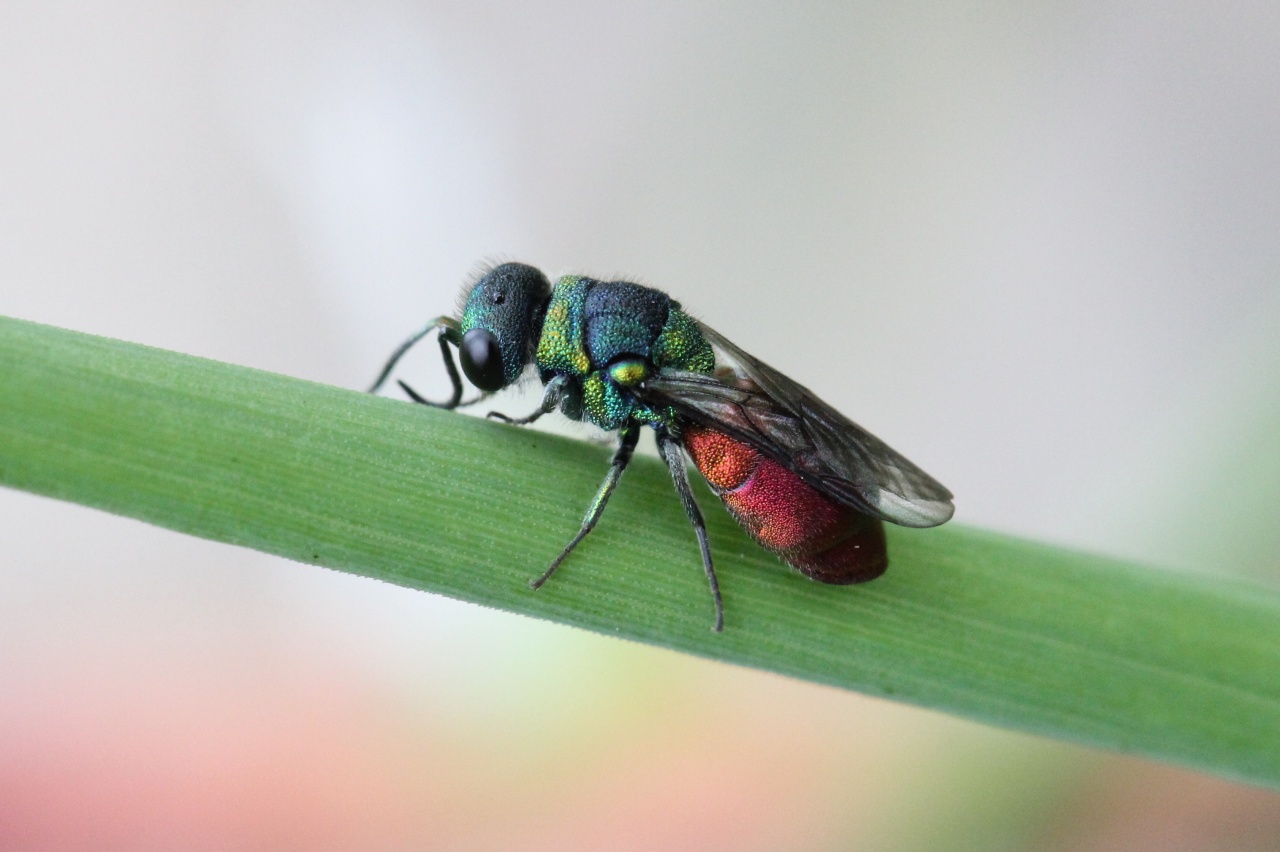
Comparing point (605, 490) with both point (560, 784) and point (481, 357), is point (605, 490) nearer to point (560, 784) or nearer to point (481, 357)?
point (481, 357)

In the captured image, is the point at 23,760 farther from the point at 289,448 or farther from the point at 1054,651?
the point at 1054,651

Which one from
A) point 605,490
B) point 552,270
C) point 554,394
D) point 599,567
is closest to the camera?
point 599,567

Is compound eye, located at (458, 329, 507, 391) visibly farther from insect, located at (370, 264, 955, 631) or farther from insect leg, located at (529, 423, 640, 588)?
insect leg, located at (529, 423, 640, 588)

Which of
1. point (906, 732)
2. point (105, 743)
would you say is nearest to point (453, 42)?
point (105, 743)

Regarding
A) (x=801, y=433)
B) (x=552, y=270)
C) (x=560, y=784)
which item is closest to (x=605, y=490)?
(x=801, y=433)

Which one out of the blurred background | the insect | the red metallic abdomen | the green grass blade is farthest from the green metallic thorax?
the blurred background
